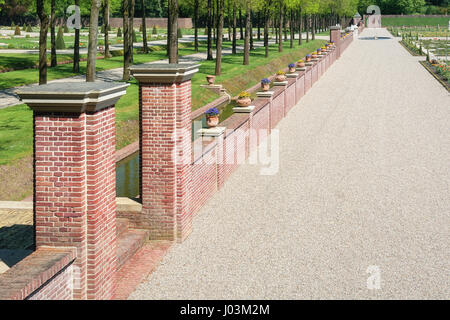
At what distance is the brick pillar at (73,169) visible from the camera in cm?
802

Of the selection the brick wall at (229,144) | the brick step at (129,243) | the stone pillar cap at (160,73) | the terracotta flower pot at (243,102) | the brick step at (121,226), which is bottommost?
the brick step at (129,243)

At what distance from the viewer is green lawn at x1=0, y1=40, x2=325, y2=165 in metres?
19.5

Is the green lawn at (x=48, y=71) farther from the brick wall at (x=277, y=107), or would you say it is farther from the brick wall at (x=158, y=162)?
the brick wall at (x=158, y=162)

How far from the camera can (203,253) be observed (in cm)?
1157

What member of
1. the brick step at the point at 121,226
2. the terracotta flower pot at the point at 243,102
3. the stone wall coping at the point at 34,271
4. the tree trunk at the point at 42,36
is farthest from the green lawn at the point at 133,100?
the stone wall coping at the point at 34,271

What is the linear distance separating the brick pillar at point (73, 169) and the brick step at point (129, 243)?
1.95 m

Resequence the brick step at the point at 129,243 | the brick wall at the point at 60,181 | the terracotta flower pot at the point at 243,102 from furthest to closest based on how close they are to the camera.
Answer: the terracotta flower pot at the point at 243,102 → the brick step at the point at 129,243 → the brick wall at the point at 60,181

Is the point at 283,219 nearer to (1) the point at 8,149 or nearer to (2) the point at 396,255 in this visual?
(2) the point at 396,255

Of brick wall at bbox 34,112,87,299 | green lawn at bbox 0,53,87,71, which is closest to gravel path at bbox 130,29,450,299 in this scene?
brick wall at bbox 34,112,87,299

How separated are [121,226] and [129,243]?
778 millimetres

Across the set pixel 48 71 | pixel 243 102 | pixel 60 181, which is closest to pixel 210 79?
pixel 48 71

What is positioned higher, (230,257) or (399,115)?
(399,115)
